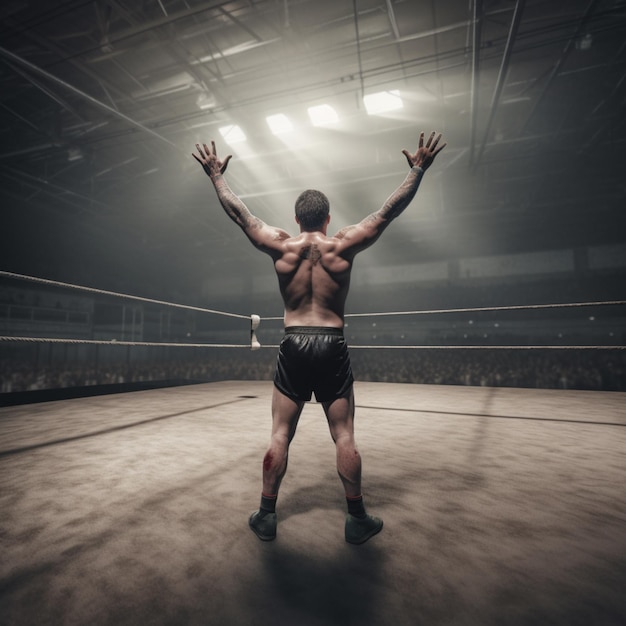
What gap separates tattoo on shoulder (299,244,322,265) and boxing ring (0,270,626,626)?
1.01 metres

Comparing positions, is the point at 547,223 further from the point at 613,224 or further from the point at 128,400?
the point at 128,400

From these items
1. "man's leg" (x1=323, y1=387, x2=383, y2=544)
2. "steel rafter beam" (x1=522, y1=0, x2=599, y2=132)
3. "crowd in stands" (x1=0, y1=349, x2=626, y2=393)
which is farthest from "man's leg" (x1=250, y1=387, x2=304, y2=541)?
"steel rafter beam" (x1=522, y1=0, x2=599, y2=132)

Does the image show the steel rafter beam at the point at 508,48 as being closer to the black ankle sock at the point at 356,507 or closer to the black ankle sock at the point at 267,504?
the black ankle sock at the point at 356,507

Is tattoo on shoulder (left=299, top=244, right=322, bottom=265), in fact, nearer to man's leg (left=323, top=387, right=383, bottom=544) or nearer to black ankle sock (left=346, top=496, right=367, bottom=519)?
man's leg (left=323, top=387, right=383, bottom=544)

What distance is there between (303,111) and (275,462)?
6.18 metres

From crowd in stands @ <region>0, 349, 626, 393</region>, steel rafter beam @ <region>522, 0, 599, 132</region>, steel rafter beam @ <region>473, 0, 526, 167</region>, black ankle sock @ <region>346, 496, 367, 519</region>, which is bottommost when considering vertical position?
black ankle sock @ <region>346, 496, 367, 519</region>

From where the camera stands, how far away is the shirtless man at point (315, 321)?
133cm

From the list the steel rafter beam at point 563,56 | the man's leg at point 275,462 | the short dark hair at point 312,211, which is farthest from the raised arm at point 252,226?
the steel rafter beam at point 563,56

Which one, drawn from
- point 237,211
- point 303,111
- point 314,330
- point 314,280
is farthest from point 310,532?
point 303,111

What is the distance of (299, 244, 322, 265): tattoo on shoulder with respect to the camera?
4.79 ft

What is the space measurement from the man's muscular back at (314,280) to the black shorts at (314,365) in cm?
6

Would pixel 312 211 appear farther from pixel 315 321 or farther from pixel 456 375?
pixel 456 375

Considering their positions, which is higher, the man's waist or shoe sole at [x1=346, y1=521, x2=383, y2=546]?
the man's waist

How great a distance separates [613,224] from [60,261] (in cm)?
1647
